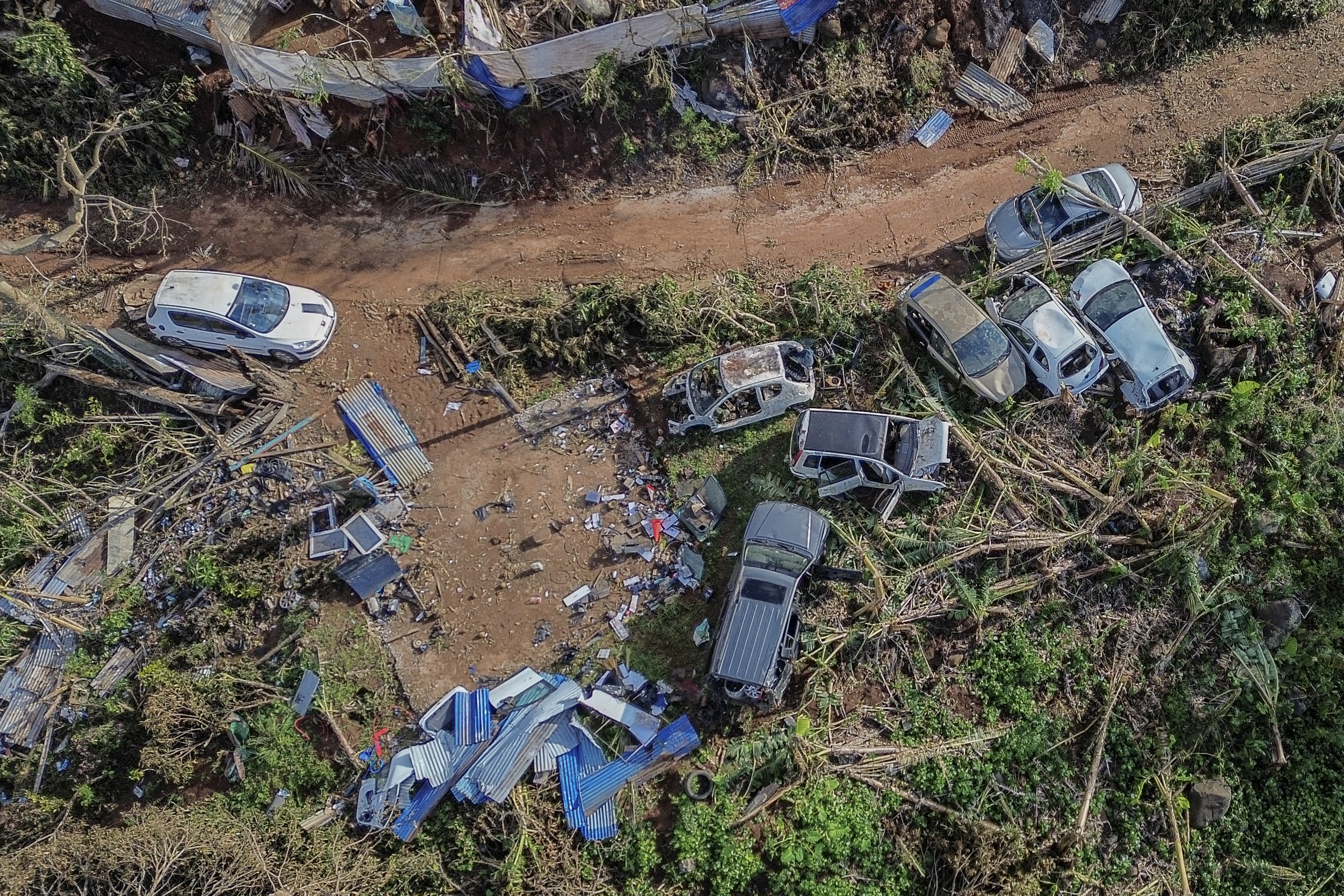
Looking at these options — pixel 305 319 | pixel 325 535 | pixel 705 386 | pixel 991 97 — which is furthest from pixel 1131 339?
pixel 305 319

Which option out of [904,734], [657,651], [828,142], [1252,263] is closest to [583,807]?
[657,651]

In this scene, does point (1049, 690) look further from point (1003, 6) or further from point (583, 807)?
point (1003, 6)

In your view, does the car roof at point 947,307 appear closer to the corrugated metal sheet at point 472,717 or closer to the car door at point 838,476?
the car door at point 838,476

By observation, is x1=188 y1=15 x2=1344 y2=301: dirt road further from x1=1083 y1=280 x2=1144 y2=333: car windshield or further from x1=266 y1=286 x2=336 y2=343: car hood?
x1=1083 y1=280 x2=1144 y2=333: car windshield

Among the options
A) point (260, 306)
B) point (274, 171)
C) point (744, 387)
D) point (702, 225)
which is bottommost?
point (744, 387)

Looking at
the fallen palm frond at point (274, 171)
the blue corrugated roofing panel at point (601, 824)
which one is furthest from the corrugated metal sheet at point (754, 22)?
the blue corrugated roofing panel at point (601, 824)

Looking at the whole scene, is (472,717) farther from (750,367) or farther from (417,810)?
(750,367)
